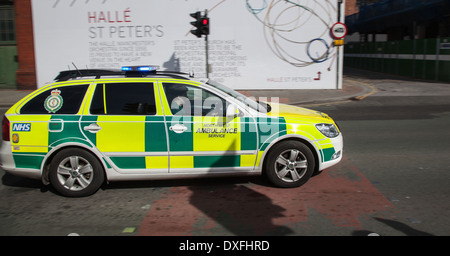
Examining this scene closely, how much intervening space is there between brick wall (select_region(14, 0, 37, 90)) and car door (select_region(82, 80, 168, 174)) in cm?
1646

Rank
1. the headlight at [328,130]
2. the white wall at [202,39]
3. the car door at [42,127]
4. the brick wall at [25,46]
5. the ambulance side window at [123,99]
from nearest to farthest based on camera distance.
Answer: the car door at [42,127]
the ambulance side window at [123,99]
the headlight at [328,130]
the white wall at [202,39]
the brick wall at [25,46]

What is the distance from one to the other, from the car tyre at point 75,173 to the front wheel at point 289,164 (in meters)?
2.22

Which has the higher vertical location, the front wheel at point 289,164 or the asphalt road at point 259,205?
the front wheel at point 289,164

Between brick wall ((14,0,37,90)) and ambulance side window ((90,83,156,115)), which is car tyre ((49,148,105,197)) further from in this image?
brick wall ((14,0,37,90))

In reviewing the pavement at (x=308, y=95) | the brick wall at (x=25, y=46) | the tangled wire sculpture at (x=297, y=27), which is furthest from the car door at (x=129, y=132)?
the brick wall at (x=25, y=46)

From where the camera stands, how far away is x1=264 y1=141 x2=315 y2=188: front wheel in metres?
5.34

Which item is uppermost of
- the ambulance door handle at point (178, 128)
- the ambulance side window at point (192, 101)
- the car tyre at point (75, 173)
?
the ambulance side window at point (192, 101)

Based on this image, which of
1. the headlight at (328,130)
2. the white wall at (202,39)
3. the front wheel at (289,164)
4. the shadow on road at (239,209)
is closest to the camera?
the shadow on road at (239,209)

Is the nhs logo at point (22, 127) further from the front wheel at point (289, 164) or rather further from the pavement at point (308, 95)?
the pavement at point (308, 95)

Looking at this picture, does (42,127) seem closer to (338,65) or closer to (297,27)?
(297,27)

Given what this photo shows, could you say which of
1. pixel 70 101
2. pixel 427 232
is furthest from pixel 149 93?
pixel 427 232

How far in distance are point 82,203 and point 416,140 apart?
6.72 meters

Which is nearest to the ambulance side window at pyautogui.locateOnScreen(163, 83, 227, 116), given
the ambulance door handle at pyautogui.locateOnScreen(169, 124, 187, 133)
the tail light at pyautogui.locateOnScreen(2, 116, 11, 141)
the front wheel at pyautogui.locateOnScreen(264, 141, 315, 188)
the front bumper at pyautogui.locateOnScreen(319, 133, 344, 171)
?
the ambulance door handle at pyautogui.locateOnScreen(169, 124, 187, 133)

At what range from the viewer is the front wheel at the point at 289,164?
Result: 5.34 meters
